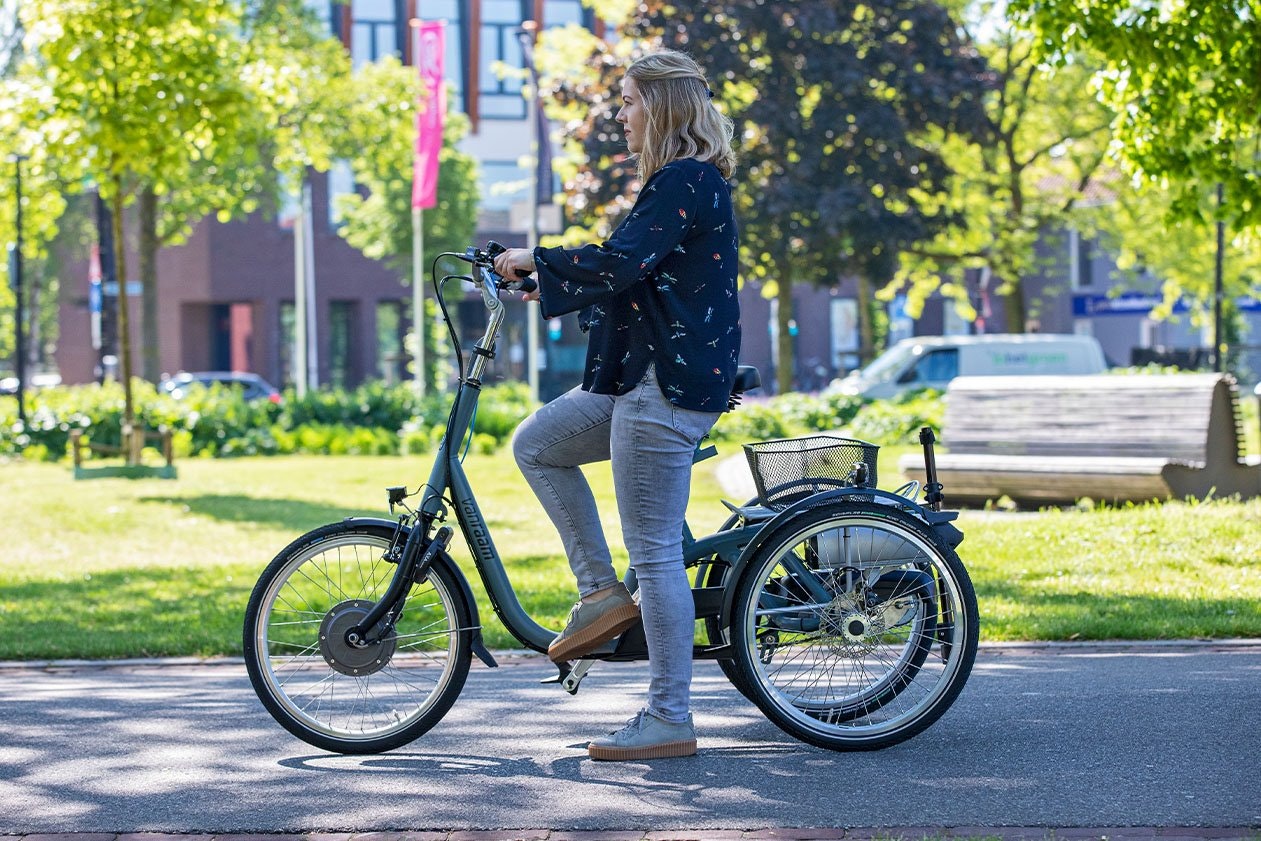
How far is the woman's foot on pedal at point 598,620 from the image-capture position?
455 centimetres

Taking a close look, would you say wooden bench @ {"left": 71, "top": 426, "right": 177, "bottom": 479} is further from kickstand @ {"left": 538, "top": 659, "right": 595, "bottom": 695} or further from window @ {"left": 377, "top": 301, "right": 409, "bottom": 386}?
window @ {"left": 377, "top": 301, "right": 409, "bottom": 386}

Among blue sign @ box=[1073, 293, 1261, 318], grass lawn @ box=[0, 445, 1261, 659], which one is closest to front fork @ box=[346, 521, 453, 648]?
grass lawn @ box=[0, 445, 1261, 659]

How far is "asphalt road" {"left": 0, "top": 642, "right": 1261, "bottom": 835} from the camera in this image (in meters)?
3.89

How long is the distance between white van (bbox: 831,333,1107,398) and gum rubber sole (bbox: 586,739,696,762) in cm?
2295

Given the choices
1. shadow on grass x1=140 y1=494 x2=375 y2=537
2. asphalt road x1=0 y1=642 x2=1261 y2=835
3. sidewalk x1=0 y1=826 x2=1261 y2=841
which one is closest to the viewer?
sidewalk x1=0 y1=826 x2=1261 y2=841

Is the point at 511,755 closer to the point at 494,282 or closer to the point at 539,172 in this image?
the point at 494,282

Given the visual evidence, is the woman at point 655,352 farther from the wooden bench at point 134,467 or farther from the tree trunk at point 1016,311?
the tree trunk at point 1016,311

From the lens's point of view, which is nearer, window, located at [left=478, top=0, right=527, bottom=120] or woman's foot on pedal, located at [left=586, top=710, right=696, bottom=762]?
woman's foot on pedal, located at [left=586, top=710, right=696, bottom=762]

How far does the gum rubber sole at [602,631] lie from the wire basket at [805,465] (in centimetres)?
52

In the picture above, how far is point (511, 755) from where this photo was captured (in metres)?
4.62

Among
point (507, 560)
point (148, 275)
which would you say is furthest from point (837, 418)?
point (148, 275)

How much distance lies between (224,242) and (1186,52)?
44276mm

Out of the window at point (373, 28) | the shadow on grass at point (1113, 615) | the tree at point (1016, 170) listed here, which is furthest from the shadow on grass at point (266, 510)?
the window at point (373, 28)

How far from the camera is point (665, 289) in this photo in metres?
4.34
